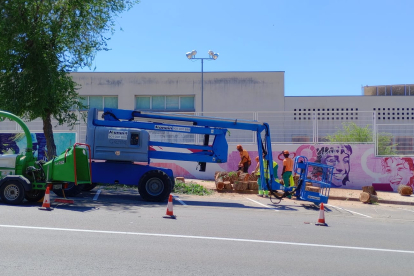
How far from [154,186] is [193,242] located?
216 inches

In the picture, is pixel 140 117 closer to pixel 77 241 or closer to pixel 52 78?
pixel 52 78

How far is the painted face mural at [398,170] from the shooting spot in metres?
18.7

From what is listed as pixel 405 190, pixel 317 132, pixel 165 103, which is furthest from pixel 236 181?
pixel 165 103

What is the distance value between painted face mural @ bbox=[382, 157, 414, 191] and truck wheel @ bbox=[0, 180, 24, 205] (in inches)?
572

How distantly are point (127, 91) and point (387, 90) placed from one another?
22.6 meters

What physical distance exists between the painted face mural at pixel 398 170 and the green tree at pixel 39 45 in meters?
12.9

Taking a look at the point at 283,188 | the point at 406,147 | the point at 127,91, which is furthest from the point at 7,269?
the point at 127,91

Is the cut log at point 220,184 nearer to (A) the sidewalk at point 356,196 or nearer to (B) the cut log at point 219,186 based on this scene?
(B) the cut log at point 219,186

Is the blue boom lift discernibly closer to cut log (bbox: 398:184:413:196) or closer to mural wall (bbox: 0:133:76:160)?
cut log (bbox: 398:184:413:196)

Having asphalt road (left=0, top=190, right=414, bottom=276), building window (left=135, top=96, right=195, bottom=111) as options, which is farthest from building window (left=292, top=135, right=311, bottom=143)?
building window (left=135, top=96, right=195, bottom=111)

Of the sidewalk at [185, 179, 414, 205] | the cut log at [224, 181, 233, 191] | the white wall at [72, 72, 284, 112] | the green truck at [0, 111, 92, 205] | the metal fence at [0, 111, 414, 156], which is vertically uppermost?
the white wall at [72, 72, 284, 112]

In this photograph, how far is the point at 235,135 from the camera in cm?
2062

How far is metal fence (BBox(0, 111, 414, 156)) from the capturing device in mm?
19375

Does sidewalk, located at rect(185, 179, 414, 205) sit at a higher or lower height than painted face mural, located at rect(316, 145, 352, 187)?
lower
